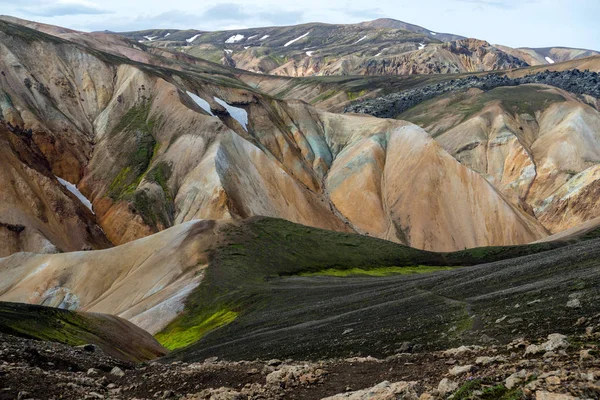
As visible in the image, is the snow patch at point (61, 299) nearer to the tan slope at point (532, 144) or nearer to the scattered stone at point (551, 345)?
the scattered stone at point (551, 345)

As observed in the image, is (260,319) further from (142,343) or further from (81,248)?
(81,248)

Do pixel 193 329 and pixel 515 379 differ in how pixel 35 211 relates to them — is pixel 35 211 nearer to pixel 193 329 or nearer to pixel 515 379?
pixel 193 329

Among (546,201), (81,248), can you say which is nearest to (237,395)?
(81,248)

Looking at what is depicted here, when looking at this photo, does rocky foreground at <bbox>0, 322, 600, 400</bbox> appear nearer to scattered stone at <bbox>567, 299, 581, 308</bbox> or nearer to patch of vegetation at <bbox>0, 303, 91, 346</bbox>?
scattered stone at <bbox>567, 299, 581, 308</bbox>

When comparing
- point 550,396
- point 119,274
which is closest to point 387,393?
point 550,396

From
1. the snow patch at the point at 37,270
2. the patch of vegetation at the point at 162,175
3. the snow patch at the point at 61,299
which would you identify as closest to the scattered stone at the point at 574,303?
the snow patch at the point at 61,299
